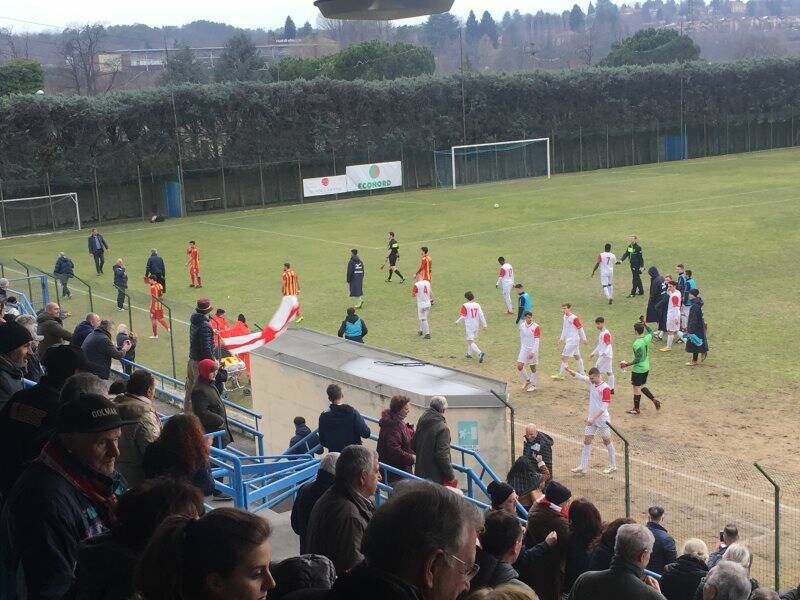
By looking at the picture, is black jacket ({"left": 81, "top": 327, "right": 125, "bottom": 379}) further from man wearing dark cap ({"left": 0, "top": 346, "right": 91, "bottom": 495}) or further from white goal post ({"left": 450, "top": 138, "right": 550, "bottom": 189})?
white goal post ({"left": 450, "top": 138, "right": 550, "bottom": 189})

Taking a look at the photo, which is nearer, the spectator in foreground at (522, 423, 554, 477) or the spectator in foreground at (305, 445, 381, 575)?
the spectator in foreground at (305, 445, 381, 575)

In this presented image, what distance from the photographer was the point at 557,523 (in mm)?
6809

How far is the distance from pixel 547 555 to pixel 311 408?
8.89 metres

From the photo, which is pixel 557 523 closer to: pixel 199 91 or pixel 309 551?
pixel 309 551

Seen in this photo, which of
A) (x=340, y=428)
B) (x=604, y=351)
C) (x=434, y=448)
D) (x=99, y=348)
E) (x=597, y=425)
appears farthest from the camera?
(x=604, y=351)

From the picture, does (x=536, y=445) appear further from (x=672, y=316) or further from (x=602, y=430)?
(x=672, y=316)

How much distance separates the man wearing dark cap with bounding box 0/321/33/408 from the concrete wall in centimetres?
716

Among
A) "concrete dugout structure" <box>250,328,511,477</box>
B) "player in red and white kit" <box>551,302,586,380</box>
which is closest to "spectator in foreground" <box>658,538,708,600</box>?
"concrete dugout structure" <box>250,328,511,477</box>

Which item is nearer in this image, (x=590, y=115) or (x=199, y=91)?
(x=199, y=91)

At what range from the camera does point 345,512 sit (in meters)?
5.30

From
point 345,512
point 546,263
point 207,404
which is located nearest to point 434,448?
point 207,404

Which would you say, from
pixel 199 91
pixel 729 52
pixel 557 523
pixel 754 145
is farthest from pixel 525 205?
pixel 729 52

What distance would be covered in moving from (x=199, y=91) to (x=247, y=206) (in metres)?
7.31

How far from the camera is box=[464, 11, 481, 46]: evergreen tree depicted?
520 feet
